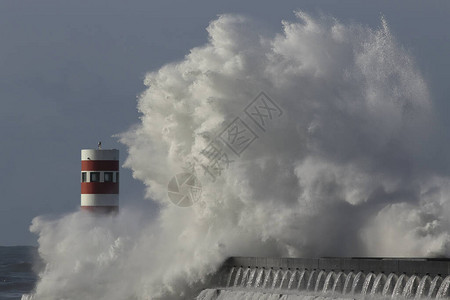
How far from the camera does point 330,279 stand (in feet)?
77.9

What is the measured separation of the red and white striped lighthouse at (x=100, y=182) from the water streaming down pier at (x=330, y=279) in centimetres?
489

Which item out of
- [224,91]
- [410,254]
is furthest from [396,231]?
[224,91]

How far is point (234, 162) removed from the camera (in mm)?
27750

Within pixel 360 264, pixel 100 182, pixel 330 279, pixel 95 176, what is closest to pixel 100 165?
pixel 95 176

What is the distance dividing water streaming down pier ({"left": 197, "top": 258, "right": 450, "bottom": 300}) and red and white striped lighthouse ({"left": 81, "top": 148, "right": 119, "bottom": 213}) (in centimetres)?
489

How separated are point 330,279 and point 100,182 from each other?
29.3 feet

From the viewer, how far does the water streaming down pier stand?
2162 centimetres

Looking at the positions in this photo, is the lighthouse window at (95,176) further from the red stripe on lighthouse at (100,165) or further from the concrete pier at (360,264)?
the concrete pier at (360,264)

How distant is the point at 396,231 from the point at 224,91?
4.69m

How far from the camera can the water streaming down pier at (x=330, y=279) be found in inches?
851

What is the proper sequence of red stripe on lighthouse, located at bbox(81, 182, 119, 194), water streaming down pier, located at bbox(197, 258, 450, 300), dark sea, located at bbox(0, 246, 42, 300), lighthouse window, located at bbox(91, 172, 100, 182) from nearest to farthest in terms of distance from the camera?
water streaming down pier, located at bbox(197, 258, 450, 300) < red stripe on lighthouse, located at bbox(81, 182, 119, 194) < lighthouse window, located at bbox(91, 172, 100, 182) < dark sea, located at bbox(0, 246, 42, 300)

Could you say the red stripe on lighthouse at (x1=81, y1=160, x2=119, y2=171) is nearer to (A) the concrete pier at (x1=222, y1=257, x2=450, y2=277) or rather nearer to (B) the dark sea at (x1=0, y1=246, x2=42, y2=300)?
(B) the dark sea at (x1=0, y1=246, x2=42, y2=300)

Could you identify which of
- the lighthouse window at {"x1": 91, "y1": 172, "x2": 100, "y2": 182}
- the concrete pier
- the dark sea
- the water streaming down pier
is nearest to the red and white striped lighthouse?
the lighthouse window at {"x1": 91, "y1": 172, "x2": 100, "y2": 182}

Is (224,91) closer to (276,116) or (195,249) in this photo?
(276,116)
